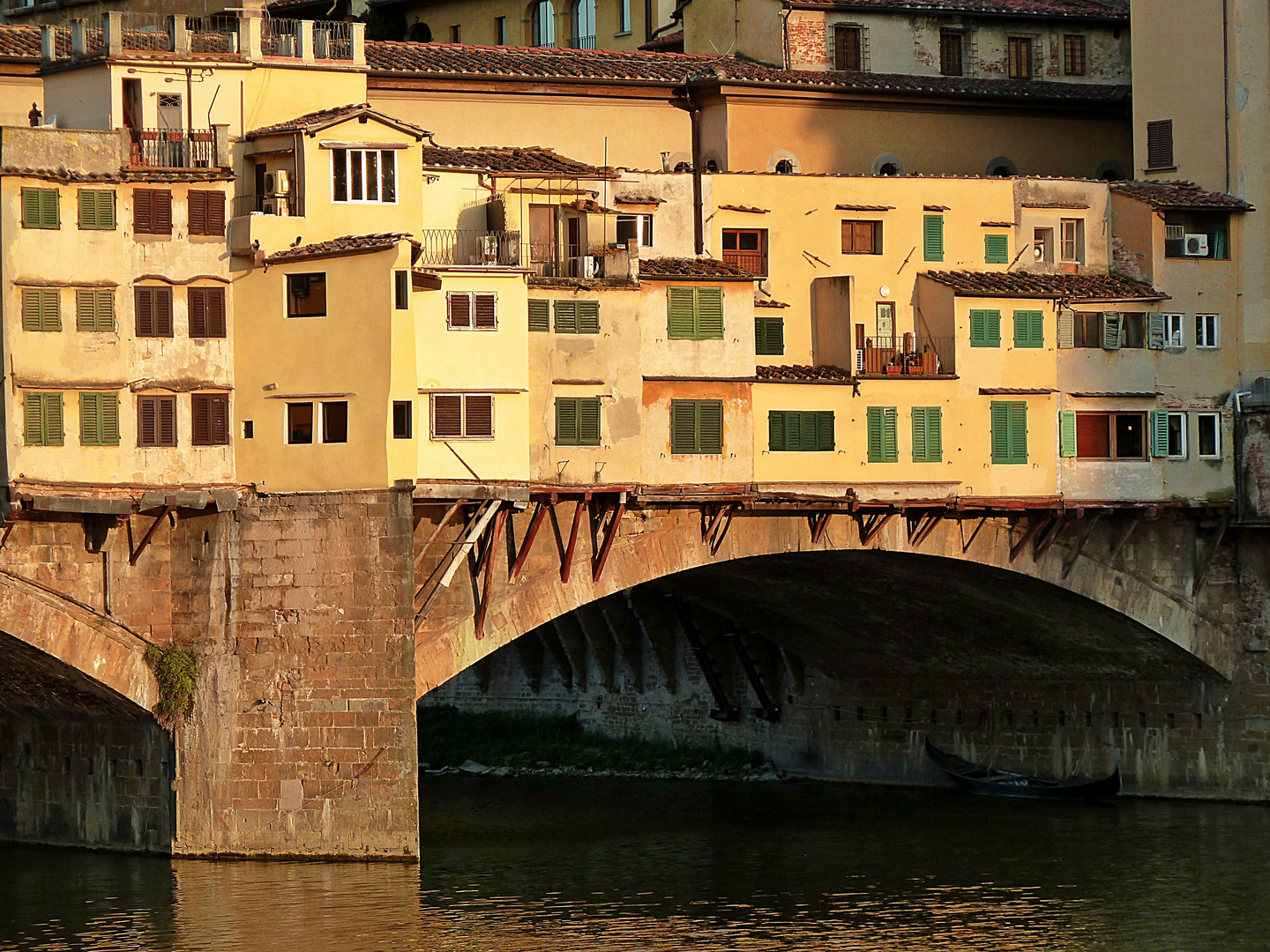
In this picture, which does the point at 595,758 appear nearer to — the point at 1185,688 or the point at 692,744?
the point at 692,744

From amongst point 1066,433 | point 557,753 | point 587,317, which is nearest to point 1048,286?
point 1066,433

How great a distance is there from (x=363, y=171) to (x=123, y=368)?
225 inches

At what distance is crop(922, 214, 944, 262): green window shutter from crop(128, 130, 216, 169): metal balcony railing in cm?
1608

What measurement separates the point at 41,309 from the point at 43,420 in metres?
2.02

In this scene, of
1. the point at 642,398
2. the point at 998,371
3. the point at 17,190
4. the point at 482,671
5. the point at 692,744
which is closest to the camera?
the point at 17,190

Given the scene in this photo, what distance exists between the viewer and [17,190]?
49000 mm

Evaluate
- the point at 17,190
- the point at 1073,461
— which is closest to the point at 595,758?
the point at 1073,461

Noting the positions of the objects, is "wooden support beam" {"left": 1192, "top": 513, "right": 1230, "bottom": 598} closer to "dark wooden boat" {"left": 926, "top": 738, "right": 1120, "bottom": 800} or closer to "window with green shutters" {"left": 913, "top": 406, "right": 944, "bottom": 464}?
"dark wooden boat" {"left": 926, "top": 738, "right": 1120, "bottom": 800}

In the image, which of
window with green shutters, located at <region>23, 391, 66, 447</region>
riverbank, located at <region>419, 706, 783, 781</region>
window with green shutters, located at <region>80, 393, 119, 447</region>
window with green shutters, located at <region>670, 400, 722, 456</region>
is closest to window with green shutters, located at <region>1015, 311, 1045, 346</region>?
window with green shutters, located at <region>670, 400, 722, 456</region>

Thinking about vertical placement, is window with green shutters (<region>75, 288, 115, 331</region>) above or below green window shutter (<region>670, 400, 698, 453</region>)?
above

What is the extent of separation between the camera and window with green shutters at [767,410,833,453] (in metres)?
55.2

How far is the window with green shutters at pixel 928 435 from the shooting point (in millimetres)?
56688

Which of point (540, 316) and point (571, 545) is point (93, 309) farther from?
point (571, 545)

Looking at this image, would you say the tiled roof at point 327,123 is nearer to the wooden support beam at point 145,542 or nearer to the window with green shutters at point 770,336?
the wooden support beam at point 145,542
